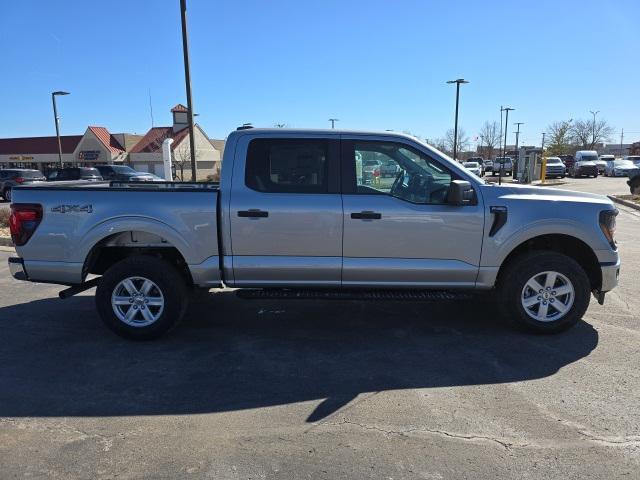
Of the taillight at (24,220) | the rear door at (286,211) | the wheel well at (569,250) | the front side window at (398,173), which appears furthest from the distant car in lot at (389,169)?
the taillight at (24,220)

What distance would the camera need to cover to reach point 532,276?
4.80m

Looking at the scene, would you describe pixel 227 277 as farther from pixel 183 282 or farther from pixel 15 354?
pixel 15 354

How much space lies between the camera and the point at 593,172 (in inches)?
1660

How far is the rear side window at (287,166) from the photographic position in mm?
4770

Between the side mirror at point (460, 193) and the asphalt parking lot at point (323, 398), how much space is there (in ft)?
4.43

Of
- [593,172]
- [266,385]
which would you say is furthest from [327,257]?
[593,172]

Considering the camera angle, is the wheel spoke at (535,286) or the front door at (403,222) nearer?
the front door at (403,222)

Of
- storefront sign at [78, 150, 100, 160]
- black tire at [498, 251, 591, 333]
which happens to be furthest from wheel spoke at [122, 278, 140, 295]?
storefront sign at [78, 150, 100, 160]

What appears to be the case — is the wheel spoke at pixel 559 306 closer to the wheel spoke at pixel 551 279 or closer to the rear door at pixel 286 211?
the wheel spoke at pixel 551 279

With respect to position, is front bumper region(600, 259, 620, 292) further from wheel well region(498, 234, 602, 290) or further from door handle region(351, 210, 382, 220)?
door handle region(351, 210, 382, 220)

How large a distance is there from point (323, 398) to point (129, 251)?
2669mm

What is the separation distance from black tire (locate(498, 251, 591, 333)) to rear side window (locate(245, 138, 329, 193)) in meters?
1.97

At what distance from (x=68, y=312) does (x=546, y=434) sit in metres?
5.14

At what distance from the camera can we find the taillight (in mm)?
4762
